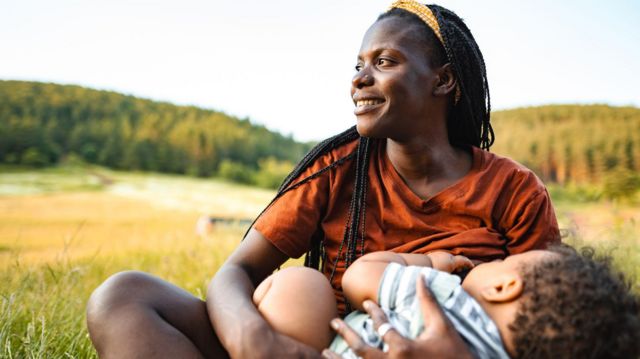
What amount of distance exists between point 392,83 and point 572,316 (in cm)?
107

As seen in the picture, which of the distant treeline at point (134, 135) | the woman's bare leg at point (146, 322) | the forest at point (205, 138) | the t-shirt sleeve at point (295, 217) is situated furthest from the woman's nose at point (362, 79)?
the distant treeline at point (134, 135)

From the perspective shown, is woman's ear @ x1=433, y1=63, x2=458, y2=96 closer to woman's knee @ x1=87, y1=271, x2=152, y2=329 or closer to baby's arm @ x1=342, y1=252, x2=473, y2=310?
baby's arm @ x1=342, y1=252, x2=473, y2=310

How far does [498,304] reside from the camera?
1.53 m

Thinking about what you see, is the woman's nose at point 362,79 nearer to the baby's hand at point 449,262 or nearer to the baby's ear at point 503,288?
the baby's hand at point 449,262

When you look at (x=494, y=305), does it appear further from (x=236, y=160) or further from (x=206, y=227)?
(x=236, y=160)

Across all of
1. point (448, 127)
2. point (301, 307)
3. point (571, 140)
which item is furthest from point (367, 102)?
point (571, 140)

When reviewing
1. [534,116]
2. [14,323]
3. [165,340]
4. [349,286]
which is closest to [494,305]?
[349,286]

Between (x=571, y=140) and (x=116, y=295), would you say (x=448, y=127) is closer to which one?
(x=116, y=295)

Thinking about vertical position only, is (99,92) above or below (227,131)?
above

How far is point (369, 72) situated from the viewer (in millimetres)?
2135

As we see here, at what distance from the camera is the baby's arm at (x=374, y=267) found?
161 cm

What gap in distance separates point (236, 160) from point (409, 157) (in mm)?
13048

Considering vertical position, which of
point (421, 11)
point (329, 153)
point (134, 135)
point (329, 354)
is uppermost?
point (421, 11)

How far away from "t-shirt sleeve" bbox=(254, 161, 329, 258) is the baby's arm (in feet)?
1.43
